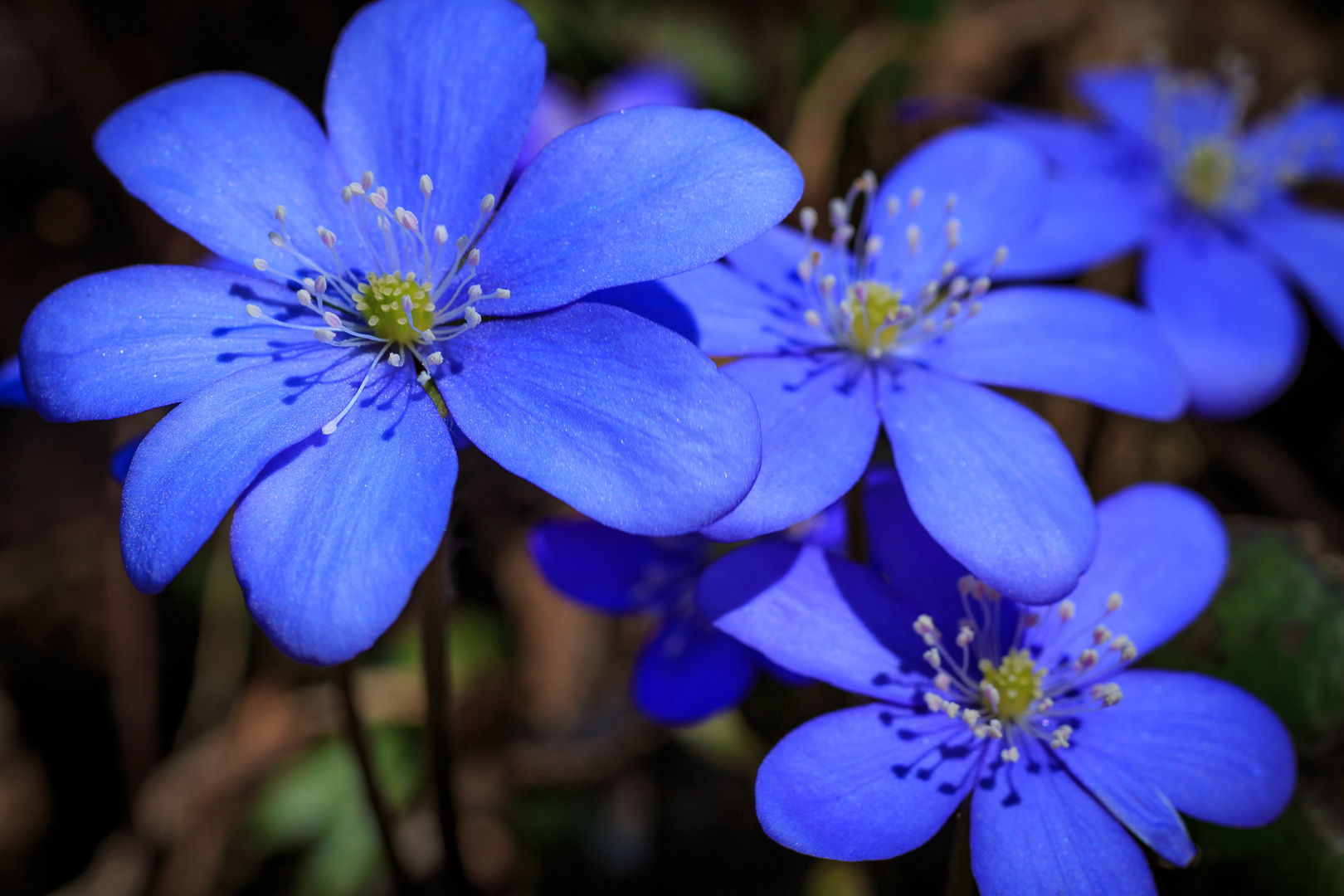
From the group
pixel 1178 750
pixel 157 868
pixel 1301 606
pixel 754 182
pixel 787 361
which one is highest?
pixel 754 182

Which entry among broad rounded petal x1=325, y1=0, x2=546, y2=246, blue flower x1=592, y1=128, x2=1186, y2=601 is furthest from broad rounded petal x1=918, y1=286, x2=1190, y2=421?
broad rounded petal x1=325, y1=0, x2=546, y2=246

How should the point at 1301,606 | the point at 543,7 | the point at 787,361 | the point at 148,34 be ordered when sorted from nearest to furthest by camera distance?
the point at 787,361 → the point at 1301,606 → the point at 148,34 → the point at 543,7

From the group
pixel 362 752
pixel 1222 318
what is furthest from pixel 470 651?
pixel 1222 318

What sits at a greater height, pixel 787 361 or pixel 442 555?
pixel 787 361

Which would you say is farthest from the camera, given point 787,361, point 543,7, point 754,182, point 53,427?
point 543,7

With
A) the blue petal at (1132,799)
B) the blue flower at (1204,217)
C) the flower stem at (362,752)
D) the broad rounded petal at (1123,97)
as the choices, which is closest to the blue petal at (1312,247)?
the blue flower at (1204,217)

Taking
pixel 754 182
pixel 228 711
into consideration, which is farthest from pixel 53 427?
pixel 754 182

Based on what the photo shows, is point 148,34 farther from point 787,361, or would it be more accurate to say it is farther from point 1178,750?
point 1178,750
